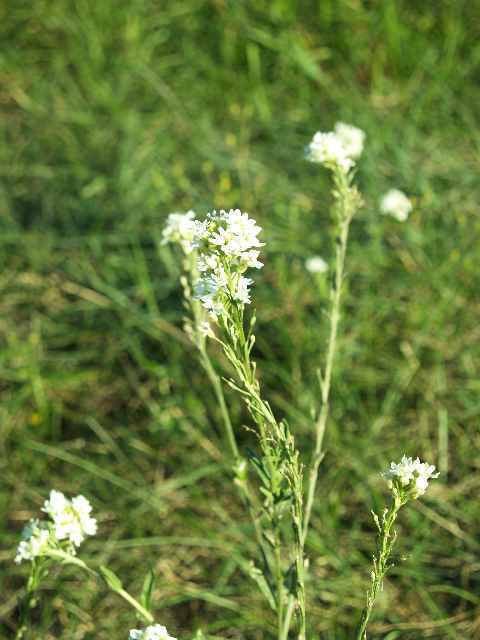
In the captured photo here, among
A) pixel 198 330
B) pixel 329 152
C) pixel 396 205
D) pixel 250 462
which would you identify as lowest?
pixel 250 462

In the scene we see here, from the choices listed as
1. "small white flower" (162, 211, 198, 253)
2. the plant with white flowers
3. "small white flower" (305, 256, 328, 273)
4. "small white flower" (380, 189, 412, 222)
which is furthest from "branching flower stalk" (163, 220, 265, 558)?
"small white flower" (380, 189, 412, 222)

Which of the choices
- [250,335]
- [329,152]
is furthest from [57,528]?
[329,152]

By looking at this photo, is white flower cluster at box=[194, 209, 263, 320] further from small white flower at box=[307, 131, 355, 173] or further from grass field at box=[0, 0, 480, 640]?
grass field at box=[0, 0, 480, 640]

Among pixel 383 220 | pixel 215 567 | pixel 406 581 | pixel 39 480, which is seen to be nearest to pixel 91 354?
pixel 39 480

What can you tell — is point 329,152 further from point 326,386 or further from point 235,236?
point 235,236

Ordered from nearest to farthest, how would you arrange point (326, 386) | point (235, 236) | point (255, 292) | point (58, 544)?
1. point (235, 236)
2. point (58, 544)
3. point (326, 386)
4. point (255, 292)

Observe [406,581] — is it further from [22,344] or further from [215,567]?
[22,344]
